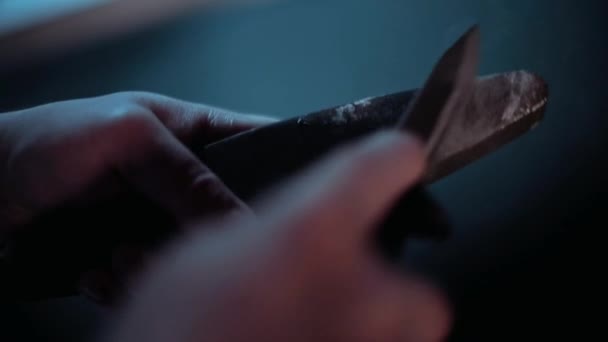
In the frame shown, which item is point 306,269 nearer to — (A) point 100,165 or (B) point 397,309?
(B) point 397,309

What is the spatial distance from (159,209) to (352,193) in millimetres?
225

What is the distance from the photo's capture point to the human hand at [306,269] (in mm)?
364

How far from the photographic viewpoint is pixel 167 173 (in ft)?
1.60

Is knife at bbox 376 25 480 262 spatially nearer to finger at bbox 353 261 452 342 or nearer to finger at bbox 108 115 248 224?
finger at bbox 353 261 452 342

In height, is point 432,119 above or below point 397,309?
above

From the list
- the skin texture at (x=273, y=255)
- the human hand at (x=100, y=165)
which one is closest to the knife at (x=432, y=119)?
the skin texture at (x=273, y=255)

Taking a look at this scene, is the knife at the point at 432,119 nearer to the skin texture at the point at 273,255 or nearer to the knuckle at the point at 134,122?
the skin texture at the point at 273,255

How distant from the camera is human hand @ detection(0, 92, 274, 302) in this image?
19.0 inches

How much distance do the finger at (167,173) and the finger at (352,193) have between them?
101 millimetres

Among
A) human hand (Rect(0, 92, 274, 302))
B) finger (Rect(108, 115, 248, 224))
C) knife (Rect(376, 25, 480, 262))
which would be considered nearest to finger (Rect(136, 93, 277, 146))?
human hand (Rect(0, 92, 274, 302))

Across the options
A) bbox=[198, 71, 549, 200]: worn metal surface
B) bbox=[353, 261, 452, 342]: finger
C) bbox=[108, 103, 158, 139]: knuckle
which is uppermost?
bbox=[108, 103, 158, 139]: knuckle

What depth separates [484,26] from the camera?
0.68 meters

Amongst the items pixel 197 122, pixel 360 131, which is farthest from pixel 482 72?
pixel 197 122

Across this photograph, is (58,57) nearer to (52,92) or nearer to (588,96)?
(52,92)
